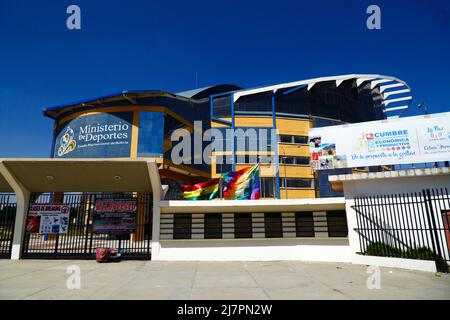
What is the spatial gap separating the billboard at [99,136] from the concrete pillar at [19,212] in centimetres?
1878

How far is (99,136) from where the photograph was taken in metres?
34.0

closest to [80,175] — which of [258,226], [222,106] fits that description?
[258,226]

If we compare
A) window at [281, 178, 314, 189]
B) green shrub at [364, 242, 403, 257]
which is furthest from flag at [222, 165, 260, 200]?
window at [281, 178, 314, 189]

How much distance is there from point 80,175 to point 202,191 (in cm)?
606

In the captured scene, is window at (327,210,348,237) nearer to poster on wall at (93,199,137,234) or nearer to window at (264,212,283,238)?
window at (264,212,283,238)

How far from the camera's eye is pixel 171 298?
22.6 feet

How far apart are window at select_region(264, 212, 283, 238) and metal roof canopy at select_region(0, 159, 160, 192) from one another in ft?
20.7

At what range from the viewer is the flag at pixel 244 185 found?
14.8 m

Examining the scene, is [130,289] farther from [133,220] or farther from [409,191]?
[409,191]

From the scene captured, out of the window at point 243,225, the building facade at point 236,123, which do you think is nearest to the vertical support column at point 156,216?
the window at point 243,225

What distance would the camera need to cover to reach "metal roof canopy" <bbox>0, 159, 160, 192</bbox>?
12.9 metres

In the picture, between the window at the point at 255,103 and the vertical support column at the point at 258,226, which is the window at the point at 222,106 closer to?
the window at the point at 255,103
